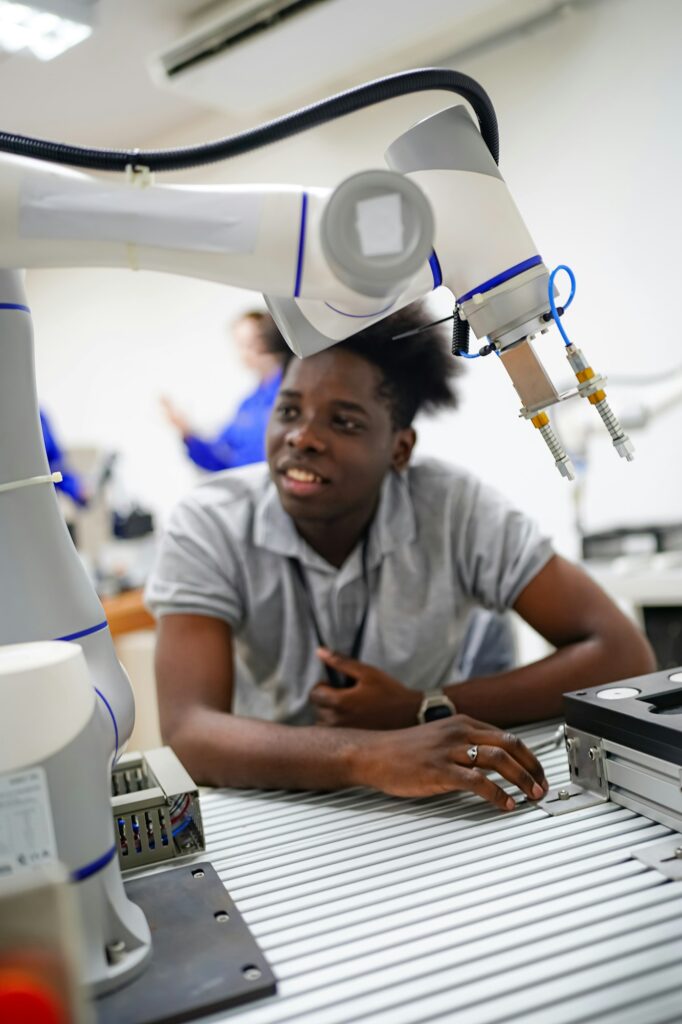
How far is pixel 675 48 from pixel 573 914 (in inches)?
94.5

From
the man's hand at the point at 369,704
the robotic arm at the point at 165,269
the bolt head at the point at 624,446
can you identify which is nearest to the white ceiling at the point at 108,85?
the man's hand at the point at 369,704

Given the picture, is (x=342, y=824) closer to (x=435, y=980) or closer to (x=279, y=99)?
(x=435, y=980)

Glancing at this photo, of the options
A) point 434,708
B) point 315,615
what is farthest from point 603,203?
point 434,708

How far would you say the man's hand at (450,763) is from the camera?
0.76 metres

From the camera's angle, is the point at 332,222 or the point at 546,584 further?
the point at 546,584

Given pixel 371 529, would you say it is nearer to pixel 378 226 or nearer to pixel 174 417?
pixel 378 226

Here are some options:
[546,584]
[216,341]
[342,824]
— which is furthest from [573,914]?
[216,341]

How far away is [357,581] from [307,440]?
231mm

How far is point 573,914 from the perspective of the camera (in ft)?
1.78

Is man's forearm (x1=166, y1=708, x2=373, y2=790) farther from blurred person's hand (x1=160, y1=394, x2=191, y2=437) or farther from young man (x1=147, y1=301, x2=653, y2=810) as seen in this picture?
blurred person's hand (x1=160, y1=394, x2=191, y2=437)

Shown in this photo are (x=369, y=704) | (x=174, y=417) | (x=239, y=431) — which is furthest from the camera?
(x=174, y=417)

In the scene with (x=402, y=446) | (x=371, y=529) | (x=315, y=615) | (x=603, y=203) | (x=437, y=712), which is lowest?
(x=437, y=712)

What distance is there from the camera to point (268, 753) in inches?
35.9

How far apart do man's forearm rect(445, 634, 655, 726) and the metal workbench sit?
271 millimetres
